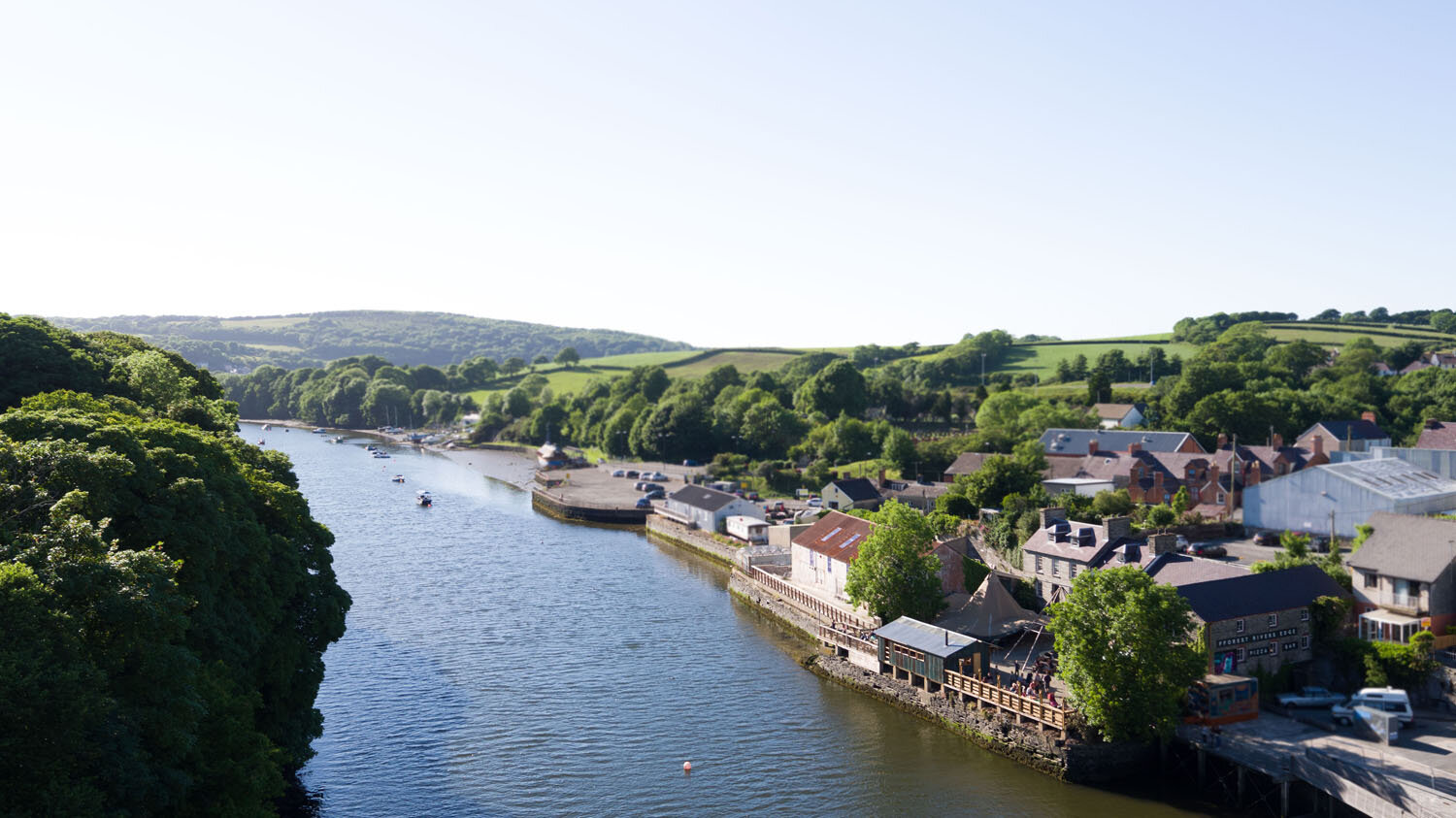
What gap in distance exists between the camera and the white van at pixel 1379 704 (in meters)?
37.3

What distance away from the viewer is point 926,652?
4634 cm

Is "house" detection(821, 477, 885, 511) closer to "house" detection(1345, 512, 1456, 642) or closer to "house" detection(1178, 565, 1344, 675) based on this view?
"house" detection(1345, 512, 1456, 642)

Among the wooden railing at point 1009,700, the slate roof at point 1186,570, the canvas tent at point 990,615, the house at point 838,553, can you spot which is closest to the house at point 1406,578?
the slate roof at point 1186,570

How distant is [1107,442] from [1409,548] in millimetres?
52575

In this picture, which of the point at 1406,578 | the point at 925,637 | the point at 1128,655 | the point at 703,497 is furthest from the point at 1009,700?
the point at 703,497

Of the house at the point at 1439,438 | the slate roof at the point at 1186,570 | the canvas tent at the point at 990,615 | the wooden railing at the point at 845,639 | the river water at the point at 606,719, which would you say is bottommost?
the river water at the point at 606,719

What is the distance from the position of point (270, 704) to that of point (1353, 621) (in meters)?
44.9

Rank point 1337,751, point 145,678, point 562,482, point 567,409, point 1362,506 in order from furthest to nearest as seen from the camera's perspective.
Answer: point 567,409 → point 562,482 → point 1362,506 → point 1337,751 → point 145,678

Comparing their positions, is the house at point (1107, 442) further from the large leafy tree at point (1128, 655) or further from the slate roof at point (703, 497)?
the large leafy tree at point (1128, 655)

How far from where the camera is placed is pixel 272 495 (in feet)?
140

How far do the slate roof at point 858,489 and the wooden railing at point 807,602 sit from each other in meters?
19.3

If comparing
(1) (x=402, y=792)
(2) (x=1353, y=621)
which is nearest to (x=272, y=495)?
(1) (x=402, y=792)

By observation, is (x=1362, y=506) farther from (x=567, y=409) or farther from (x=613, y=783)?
(x=567, y=409)

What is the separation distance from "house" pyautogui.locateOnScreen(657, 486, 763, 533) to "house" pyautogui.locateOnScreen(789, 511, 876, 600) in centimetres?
2142
